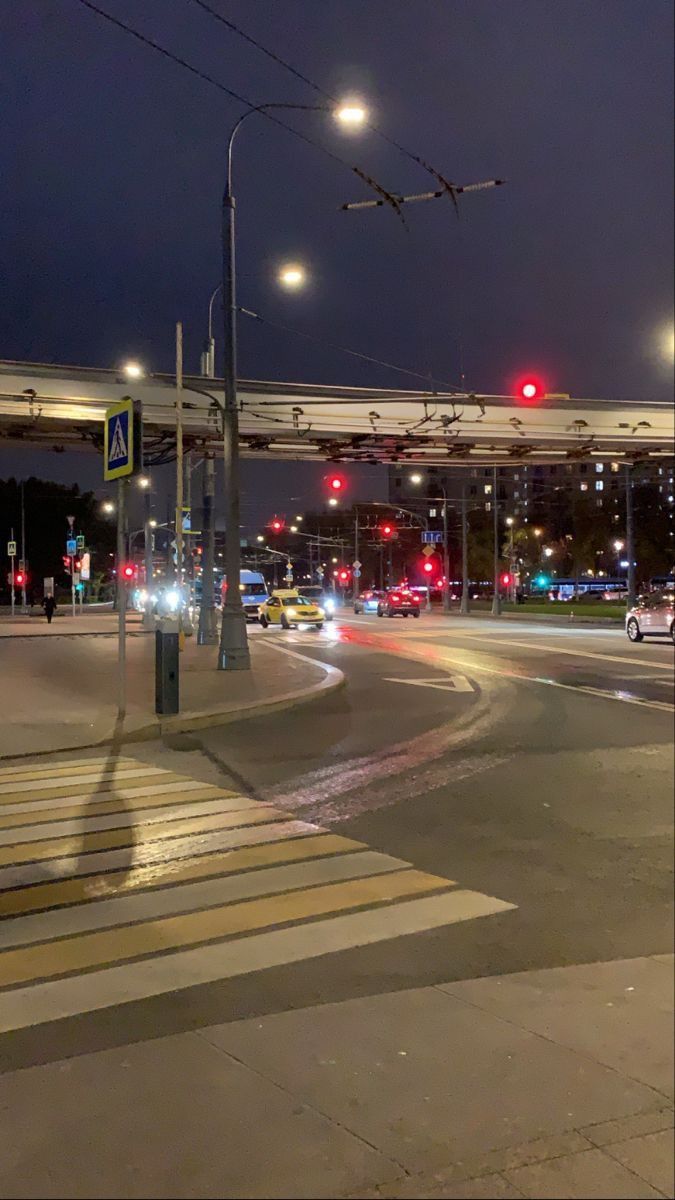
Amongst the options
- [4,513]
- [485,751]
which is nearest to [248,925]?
[485,751]

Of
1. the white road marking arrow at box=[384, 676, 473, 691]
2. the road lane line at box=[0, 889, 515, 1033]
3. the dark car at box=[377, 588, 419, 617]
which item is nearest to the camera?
the road lane line at box=[0, 889, 515, 1033]

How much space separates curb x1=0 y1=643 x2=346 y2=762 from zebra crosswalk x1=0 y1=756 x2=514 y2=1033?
2838 mm

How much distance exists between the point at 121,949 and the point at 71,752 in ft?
22.1

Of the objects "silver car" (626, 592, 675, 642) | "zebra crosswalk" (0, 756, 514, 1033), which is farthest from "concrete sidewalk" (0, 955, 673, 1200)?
"silver car" (626, 592, 675, 642)

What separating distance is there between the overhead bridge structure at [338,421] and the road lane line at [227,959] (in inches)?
637

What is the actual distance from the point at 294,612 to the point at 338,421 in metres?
19.3

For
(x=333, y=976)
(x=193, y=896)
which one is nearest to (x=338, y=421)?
(x=193, y=896)

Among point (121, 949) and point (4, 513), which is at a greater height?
point (4, 513)

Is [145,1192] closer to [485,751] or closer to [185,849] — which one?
[185,849]

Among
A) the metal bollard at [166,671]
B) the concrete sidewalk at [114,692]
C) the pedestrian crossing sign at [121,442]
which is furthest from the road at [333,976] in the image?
the pedestrian crossing sign at [121,442]

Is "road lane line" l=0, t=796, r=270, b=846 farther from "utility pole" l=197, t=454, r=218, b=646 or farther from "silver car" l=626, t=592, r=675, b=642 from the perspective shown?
"silver car" l=626, t=592, r=675, b=642

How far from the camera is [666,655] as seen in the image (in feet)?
84.8

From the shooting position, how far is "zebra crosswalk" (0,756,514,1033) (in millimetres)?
5090

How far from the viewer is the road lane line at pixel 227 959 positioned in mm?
4707
